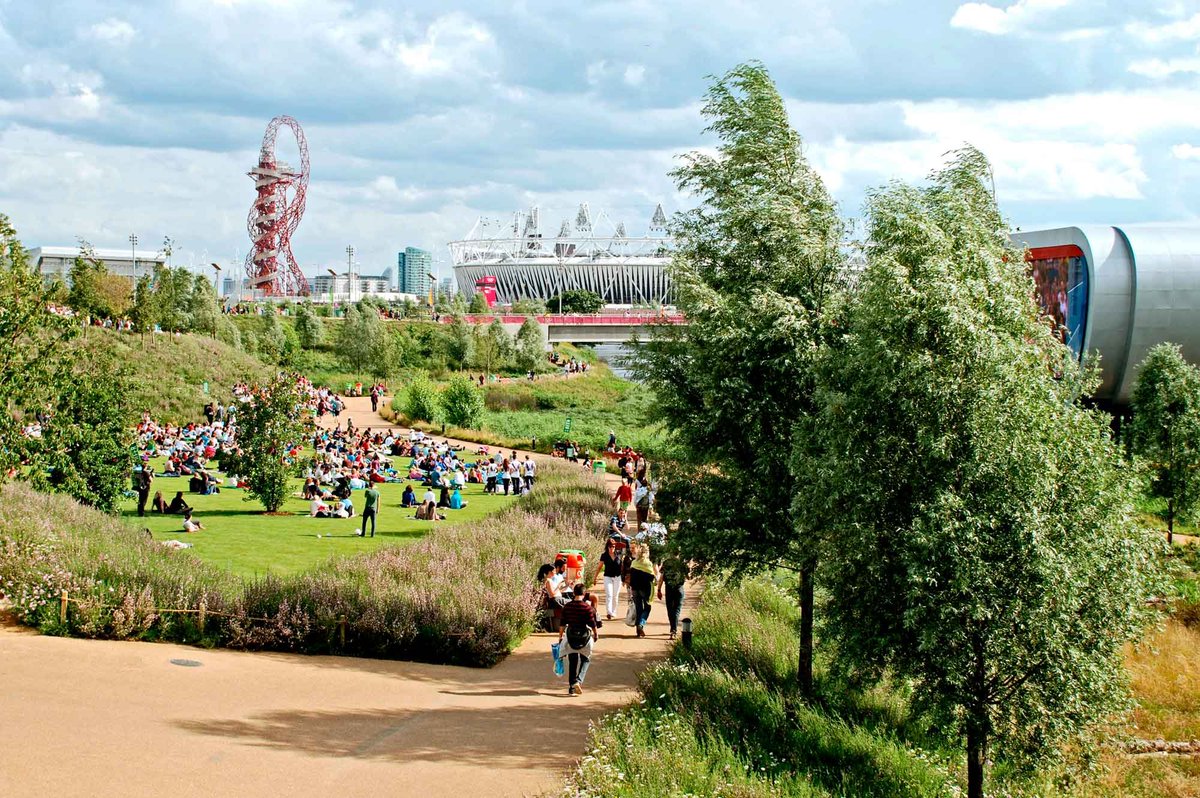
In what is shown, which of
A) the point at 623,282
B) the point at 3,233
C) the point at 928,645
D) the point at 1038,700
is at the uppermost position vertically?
the point at 623,282

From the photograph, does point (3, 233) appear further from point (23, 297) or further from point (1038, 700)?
point (1038, 700)

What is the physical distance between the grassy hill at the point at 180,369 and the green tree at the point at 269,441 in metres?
22.8

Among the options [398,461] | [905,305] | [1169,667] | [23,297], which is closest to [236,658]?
[23,297]

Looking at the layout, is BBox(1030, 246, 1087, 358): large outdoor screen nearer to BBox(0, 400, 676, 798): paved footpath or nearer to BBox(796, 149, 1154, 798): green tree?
BBox(796, 149, 1154, 798): green tree

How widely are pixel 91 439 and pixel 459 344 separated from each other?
56210mm

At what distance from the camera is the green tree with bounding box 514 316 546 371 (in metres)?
78.6

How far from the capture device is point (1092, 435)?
31.7 feet

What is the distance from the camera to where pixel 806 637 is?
501 inches

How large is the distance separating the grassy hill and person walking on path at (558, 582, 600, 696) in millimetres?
37356

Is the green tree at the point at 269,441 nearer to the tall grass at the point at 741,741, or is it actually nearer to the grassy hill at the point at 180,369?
the tall grass at the point at 741,741

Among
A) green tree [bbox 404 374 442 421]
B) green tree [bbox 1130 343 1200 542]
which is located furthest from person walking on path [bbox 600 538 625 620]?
green tree [bbox 404 374 442 421]

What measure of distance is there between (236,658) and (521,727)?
4.35 metres

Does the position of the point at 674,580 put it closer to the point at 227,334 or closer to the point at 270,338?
the point at 270,338

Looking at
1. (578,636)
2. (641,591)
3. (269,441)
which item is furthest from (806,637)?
(269,441)
